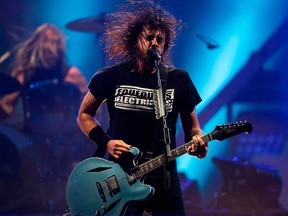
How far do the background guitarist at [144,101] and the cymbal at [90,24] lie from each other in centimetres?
340

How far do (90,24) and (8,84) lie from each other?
1.51 m

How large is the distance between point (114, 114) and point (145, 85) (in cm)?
29

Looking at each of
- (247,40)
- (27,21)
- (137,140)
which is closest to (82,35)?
(27,21)

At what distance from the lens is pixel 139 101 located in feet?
10.5

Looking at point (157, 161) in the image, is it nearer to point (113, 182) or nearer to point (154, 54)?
point (113, 182)

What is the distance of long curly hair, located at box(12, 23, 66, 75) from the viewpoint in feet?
23.7

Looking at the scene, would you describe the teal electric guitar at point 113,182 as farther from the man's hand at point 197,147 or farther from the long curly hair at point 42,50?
the long curly hair at point 42,50

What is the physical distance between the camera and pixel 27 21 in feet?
23.7

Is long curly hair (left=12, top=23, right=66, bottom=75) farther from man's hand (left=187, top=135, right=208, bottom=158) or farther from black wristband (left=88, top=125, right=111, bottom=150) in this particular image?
man's hand (left=187, top=135, right=208, bottom=158)

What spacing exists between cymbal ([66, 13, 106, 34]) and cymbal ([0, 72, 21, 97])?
3.86ft

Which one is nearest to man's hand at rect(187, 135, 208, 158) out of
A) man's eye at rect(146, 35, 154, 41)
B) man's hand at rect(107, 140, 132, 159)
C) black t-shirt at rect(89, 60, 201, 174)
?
black t-shirt at rect(89, 60, 201, 174)

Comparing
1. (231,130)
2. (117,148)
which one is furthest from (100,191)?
(231,130)

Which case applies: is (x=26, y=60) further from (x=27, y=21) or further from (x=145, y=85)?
(x=145, y=85)

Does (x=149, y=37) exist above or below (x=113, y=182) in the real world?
above
